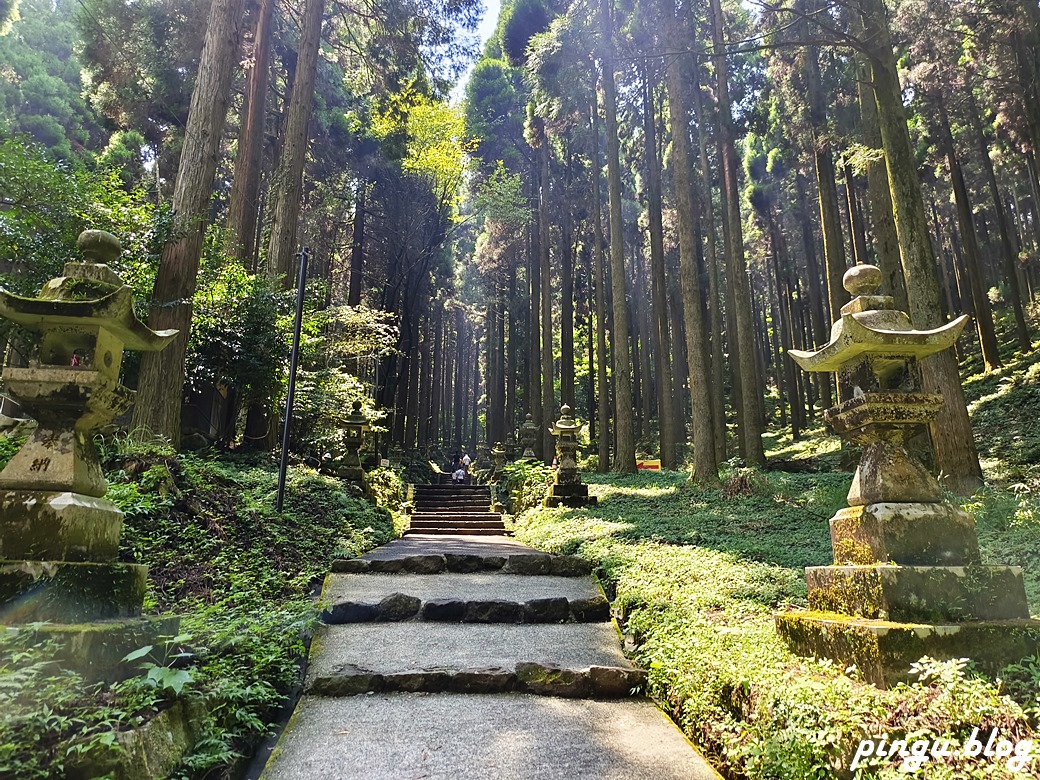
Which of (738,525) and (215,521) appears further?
(738,525)

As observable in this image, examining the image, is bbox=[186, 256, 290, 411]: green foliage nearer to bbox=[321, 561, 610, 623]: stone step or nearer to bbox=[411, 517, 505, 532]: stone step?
bbox=[411, 517, 505, 532]: stone step

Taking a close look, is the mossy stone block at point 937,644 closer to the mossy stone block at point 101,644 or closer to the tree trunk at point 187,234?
the mossy stone block at point 101,644

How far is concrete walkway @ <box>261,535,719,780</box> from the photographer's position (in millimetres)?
2666

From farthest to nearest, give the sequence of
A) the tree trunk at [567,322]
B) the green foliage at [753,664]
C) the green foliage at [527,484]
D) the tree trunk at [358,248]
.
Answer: the tree trunk at [567,322] → the tree trunk at [358,248] → the green foliage at [527,484] → the green foliage at [753,664]

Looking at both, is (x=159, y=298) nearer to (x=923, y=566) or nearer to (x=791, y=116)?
(x=923, y=566)

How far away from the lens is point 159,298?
7.17m

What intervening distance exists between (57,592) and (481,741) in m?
2.03

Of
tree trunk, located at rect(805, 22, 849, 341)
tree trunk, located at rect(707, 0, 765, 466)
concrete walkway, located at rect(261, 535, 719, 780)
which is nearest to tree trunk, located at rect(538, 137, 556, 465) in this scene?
tree trunk, located at rect(707, 0, 765, 466)

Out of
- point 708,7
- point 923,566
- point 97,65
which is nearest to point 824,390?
point 708,7

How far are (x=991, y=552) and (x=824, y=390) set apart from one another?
13925 mm

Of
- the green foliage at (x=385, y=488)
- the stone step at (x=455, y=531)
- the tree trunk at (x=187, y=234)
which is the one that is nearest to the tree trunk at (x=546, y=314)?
the green foliage at (x=385, y=488)

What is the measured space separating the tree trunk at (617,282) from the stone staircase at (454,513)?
3.73 meters

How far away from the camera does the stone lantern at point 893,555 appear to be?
2.48 meters

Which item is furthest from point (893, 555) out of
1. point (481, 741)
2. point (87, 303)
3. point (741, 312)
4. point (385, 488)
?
point (741, 312)
